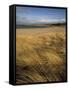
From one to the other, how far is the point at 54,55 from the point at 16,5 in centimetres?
68

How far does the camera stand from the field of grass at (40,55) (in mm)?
2938

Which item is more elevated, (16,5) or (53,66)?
(16,5)

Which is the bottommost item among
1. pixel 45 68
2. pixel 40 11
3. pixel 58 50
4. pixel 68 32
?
pixel 45 68

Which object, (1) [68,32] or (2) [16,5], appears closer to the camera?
(2) [16,5]

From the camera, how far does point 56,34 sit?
123 inches

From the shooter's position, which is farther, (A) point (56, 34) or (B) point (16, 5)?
(A) point (56, 34)

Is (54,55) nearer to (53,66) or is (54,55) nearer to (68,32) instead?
(53,66)

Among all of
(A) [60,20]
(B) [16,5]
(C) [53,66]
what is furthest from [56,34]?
(B) [16,5]

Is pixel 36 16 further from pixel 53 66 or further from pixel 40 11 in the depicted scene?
pixel 53 66

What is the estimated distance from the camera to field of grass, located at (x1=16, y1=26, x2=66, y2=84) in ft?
9.64

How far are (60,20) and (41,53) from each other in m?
0.42

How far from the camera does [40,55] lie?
304 cm

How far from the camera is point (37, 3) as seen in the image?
3115 mm
